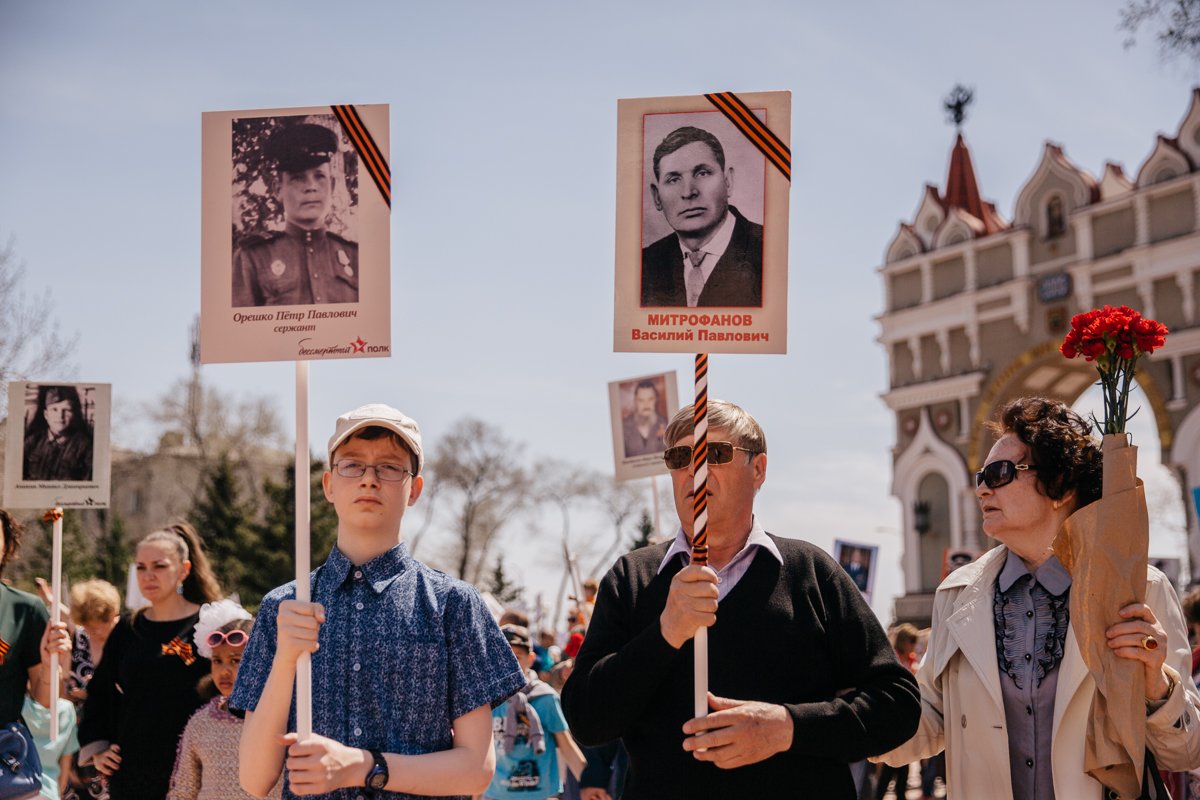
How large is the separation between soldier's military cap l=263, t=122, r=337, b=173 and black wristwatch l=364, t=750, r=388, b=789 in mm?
1730

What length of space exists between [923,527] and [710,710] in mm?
46214

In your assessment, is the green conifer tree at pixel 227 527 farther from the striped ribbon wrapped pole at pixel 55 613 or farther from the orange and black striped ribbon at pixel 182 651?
the orange and black striped ribbon at pixel 182 651

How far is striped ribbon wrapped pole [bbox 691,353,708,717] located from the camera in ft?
12.2

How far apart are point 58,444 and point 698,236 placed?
17.4 feet

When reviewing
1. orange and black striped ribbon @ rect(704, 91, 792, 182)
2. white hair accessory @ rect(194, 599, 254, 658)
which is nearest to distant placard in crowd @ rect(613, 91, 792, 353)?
orange and black striped ribbon @ rect(704, 91, 792, 182)

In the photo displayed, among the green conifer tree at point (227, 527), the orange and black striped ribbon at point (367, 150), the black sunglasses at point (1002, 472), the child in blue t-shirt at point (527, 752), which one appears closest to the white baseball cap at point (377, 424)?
the orange and black striped ribbon at point (367, 150)

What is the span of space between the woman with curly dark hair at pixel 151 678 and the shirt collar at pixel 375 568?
297cm

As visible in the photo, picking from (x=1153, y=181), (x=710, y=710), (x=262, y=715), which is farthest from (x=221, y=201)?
(x=1153, y=181)

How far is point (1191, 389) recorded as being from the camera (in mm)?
40031

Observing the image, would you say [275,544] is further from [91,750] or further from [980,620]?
[980,620]

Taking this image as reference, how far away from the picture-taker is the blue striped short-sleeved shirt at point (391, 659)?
3.73 metres

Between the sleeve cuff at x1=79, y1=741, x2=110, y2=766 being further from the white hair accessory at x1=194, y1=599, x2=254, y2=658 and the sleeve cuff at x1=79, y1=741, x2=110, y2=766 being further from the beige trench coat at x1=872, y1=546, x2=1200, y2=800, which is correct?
the beige trench coat at x1=872, y1=546, x2=1200, y2=800

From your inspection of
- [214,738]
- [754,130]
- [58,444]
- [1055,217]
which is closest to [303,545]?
[754,130]

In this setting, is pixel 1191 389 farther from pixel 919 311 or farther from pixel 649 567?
pixel 649 567
